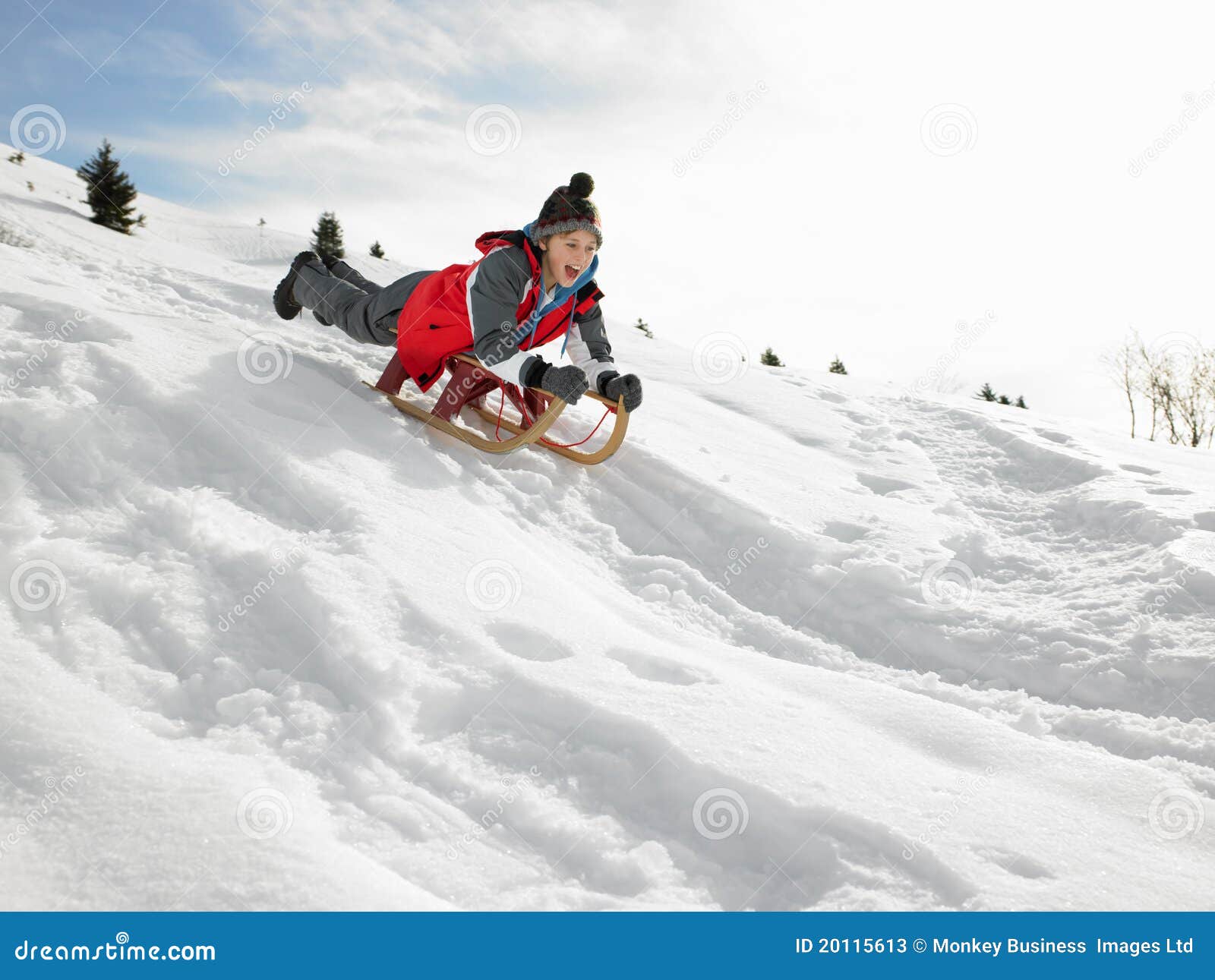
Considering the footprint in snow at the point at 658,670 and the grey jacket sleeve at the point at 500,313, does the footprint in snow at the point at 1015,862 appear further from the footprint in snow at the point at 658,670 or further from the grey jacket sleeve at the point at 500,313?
the grey jacket sleeve at the point at 500,313

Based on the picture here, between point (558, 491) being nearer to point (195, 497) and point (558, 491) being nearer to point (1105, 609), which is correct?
point (195, 497)

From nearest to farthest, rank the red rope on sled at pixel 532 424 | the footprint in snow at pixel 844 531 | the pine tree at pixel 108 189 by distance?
the footprint in snow at pixel 844 531
the red rope on sled at pixel 532 424
the pine tree at pixel 108 189

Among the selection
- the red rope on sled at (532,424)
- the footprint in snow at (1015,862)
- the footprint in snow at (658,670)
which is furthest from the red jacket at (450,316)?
the footprint in snow at (1015,862)

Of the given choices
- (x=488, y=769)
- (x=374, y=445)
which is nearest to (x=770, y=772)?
(x=488, y=769)

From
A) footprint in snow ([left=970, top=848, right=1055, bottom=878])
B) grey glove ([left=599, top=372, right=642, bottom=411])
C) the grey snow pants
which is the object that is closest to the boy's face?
grey glove ([left=599, top=372, right=642, bottom=411])

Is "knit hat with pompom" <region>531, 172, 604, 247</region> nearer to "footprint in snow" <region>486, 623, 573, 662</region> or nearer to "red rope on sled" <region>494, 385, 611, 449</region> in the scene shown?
"red rope on sled" <region>494, 385, 611, 449</region>

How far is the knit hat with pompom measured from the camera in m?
3.14

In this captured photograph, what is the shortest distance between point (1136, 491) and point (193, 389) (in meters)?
3.97

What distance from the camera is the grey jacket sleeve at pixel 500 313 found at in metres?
3.08

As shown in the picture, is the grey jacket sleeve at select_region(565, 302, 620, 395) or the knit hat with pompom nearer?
the knit hat with pompom

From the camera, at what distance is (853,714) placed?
6.76 ft

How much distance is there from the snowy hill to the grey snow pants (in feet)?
1.03

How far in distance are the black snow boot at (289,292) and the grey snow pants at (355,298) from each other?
29 millimetres

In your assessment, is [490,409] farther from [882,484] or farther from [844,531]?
[882,484]
